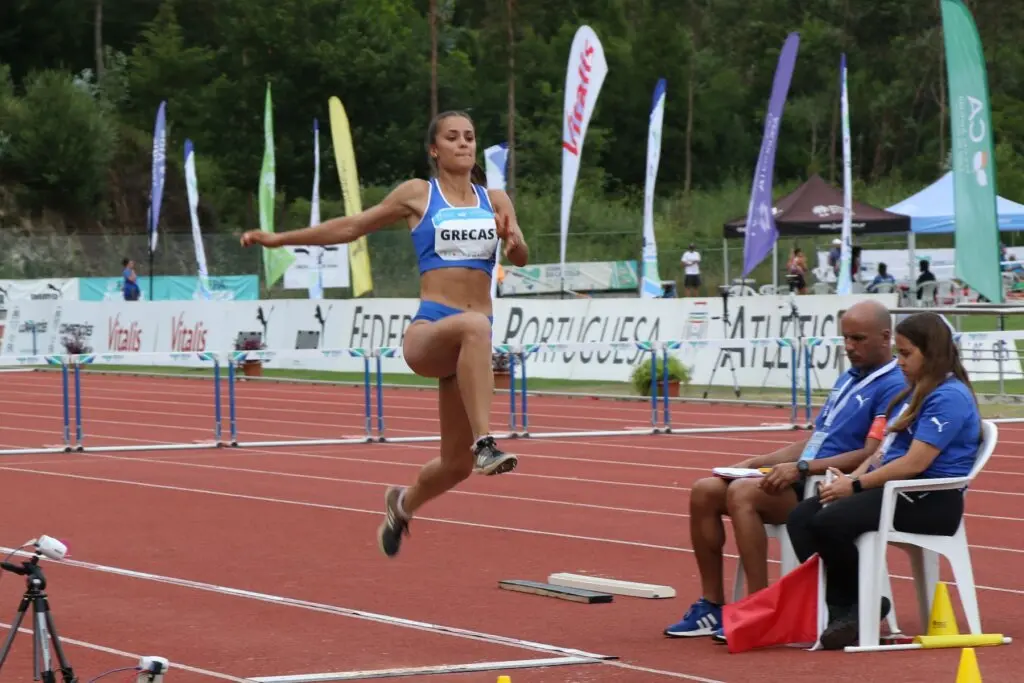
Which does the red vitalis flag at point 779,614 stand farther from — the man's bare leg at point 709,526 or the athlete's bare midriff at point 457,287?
the athlete's bare midriff at point 457,287

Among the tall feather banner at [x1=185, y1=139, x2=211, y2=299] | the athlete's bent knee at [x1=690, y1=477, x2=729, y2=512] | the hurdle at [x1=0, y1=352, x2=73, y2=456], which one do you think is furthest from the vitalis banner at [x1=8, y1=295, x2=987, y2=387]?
the athlete's bent knee at [x1=690, y1=477, x2=729, y2=512]

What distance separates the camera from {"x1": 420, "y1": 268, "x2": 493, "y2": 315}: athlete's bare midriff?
680cm

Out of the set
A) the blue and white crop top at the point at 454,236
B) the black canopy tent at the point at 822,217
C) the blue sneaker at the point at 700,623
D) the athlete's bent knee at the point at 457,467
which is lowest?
the blue sneaker at the point at 700,623

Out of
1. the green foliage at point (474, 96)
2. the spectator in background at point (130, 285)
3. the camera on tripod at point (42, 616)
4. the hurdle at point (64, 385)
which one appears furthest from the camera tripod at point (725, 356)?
the green foliage at point (474, 96)

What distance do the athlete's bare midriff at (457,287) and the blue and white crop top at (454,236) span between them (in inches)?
1.2

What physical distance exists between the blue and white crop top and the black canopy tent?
2374 centimetres

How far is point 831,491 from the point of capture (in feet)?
23.4

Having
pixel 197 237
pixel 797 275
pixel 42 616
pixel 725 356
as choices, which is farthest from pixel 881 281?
pixel 42 616

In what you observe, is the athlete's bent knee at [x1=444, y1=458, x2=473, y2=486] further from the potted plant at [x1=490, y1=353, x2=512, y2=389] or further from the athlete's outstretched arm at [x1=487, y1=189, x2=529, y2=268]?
the potted plant at [x1=490, y1=353, x2=512, y2=389]

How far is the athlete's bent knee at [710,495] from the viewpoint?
Result: 759 centimetres

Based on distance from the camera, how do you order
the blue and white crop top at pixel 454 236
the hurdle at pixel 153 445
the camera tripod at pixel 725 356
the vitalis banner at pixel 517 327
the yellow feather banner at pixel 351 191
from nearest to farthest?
the blue and white crop top at pixel 454 236 < the hurdle at pixel 153 445 < the vitalis banner at pixel 517 327 < the camera tripod at pixel 725 356 < the yellow feather banner at pixel 351 191

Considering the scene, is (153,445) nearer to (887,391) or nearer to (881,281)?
(887,391)

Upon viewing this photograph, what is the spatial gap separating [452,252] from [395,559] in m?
3.59

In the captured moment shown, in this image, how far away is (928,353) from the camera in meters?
7.11
